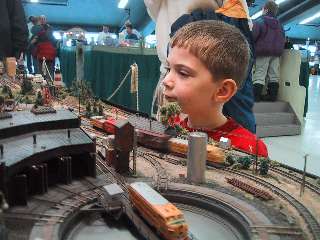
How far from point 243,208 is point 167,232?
0.37m

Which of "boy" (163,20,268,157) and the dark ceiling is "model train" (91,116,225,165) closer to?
"boy" (163,20,268,157)

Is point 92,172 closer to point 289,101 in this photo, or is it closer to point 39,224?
point 39,224

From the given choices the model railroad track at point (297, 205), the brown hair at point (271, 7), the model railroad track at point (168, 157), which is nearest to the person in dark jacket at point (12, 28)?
the model railroad track at point (168, 157)

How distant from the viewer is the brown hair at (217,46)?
1.53 meters

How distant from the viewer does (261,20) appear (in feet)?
18.8

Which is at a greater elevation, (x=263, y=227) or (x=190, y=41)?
(x=190, y=41)

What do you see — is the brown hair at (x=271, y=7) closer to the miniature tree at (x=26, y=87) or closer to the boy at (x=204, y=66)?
the miniature tree at (x=26, y=87)

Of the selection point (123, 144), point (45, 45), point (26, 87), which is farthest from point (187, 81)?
point (45, 45)

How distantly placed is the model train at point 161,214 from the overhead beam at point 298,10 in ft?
50.8

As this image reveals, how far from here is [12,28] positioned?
14.1 ft

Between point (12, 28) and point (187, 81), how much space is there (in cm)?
337

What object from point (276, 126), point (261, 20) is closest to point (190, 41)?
point (261, 20)

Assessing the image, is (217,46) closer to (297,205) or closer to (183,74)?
(183,74)

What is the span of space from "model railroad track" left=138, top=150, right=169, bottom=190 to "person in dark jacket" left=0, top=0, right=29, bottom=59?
2.94 metres
